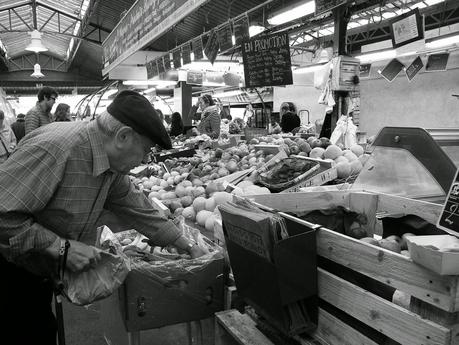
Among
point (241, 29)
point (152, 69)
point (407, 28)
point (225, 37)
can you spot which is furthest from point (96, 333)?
point (152, 69)

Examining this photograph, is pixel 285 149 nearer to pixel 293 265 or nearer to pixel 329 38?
pixel 293 265

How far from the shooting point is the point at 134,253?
2299 mm

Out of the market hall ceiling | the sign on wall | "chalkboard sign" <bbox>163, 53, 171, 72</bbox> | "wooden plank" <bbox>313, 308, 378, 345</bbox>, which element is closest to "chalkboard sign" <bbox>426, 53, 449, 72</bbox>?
the market hall ceiling

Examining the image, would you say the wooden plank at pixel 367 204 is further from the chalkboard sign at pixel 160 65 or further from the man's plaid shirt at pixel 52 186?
the chalkboard sign at pixel 160 65

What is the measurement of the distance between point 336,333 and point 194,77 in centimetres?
1186

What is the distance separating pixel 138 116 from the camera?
1.66 m

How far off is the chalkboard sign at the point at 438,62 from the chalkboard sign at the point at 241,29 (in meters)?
3.76

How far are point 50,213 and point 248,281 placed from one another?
0.91 m

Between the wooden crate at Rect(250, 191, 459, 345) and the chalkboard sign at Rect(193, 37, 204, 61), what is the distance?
688cm

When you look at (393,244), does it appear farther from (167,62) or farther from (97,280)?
(167,62)

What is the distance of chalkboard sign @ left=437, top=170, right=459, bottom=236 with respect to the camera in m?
1.36

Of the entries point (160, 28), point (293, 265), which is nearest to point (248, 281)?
point (293, 265)

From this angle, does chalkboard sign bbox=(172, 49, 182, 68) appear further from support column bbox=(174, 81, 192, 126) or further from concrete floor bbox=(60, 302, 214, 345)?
concrete floor bbox=(60, 302, 214, 345)

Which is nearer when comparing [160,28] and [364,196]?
[364,196]
